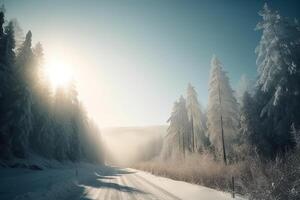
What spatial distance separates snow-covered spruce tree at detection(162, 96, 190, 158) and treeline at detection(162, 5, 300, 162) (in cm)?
646

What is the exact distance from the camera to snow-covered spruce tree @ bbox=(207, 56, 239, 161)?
1320 inches

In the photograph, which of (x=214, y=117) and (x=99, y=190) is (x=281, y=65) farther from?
(x=99, y=190)

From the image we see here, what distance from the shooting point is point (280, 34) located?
955 inches

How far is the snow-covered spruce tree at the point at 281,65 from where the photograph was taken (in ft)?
76.5

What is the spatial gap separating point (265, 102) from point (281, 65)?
29.1 feet

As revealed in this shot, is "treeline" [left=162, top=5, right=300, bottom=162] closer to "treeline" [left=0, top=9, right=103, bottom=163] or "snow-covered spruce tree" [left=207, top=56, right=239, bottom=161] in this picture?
"snow-covered spruce tree" [left=207, top=56, right=239, bottom=161]

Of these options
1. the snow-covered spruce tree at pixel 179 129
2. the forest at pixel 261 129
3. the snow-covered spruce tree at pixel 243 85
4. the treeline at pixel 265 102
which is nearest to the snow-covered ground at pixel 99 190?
the forest at pixel 261 129

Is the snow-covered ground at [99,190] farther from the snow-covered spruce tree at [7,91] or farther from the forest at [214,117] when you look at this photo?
the snow-covered spruce tree at [7,91]

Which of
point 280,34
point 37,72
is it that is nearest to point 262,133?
point 280,34

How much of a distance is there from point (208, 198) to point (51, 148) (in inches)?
1484

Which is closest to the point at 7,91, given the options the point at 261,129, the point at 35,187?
the point at 35,187

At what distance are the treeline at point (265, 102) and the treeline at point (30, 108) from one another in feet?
73.3

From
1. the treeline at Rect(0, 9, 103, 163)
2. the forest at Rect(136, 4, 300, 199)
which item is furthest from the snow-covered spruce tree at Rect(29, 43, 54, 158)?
the forest at Rect(136, 4, 300, 199)

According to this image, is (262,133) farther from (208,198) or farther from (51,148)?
(51,148)
